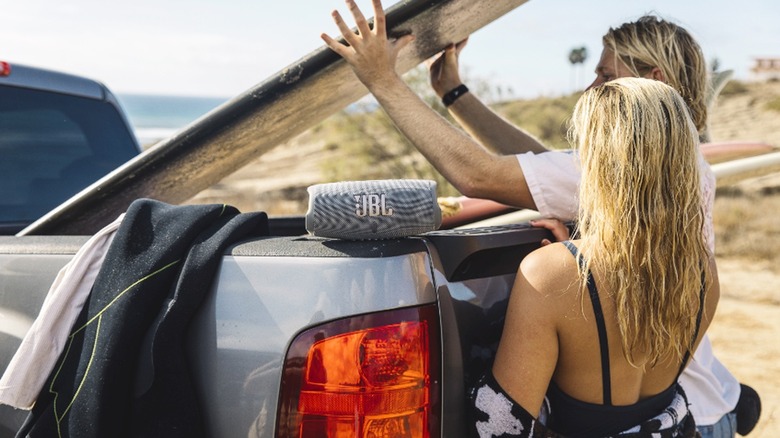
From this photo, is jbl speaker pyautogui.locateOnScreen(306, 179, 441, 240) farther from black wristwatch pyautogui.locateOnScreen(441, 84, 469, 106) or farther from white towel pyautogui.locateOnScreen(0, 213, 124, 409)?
black wristwatch pyautogui.locateOnScreen(441, 84, 469, 106)

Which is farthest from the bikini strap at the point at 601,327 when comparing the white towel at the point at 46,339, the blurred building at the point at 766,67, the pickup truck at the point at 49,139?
the blurred building at the point at 766,67

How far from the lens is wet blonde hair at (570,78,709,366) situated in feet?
6.15

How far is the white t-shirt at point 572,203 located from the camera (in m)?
2.38

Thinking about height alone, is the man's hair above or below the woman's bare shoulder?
above

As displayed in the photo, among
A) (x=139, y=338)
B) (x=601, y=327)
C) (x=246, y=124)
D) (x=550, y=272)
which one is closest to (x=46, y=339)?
(x=139, y=338)

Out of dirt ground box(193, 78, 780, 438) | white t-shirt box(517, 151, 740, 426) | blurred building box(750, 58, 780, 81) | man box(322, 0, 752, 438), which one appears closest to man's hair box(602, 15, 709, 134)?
man box(322, 0, 752, 438)

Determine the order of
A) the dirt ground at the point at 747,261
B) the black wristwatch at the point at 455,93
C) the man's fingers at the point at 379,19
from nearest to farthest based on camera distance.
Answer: the man's fingers at the point at 379,19
the black wristwatch at the point at 455,93
the dirt ground at the point at 747,261

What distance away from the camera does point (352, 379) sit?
1683 millimetres

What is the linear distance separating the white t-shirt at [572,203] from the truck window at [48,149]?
2.17 metres

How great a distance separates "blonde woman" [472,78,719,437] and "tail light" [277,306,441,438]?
266 millimetres

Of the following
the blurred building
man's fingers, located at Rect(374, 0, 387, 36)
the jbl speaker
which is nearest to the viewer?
the jbl speaker

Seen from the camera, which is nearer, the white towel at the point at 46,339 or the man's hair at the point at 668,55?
the white towel at the point at 46,339

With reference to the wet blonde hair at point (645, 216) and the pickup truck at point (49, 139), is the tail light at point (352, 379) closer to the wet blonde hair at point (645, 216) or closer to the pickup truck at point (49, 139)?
the wet blonde hair at point (645, 216)

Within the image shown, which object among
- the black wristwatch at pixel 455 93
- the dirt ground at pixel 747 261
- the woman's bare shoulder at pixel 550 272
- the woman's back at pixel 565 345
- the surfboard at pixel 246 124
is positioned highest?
the surfboard at pixel 246 124
